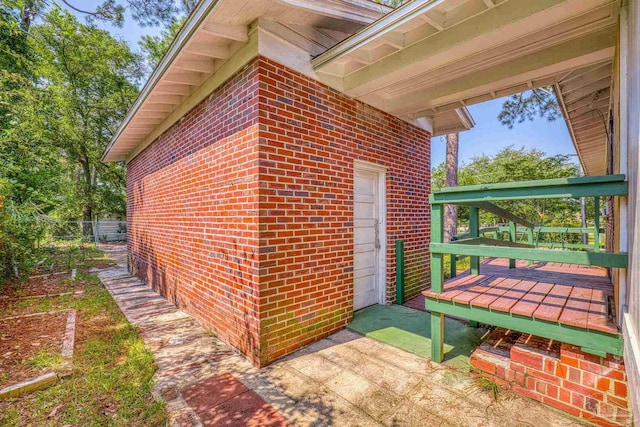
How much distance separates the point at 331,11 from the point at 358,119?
1.35m

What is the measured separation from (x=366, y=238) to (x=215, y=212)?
7.45 ft

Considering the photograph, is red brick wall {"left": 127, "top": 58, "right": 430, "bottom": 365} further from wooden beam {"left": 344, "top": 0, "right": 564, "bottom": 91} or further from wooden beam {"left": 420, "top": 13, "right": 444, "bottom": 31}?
wooden beam {"left": 420, "top": 13, "right": 444, "bottom": 31}

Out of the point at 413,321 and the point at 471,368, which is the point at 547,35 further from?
the point at 413,321

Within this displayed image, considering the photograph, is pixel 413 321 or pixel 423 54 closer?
pixel 423 54

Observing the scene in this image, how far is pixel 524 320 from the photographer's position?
2.20m

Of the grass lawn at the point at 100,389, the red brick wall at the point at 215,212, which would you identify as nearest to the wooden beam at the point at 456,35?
the red brick wall at the point at 215,212

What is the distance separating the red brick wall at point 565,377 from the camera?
→ 1855 mm

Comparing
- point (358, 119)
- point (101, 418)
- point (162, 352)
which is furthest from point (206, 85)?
point (101, 418)

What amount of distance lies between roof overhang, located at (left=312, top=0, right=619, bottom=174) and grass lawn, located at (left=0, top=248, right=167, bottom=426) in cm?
385

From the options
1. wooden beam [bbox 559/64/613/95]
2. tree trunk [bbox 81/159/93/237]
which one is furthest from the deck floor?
tree trunk [bbox 81/159/93/237]

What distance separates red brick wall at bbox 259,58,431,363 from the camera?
116 inches

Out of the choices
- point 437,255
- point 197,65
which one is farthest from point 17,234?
point 437,255

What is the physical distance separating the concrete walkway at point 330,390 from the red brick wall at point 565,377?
113 mm

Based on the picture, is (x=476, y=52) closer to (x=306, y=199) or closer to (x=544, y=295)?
(x=306, y=199)
